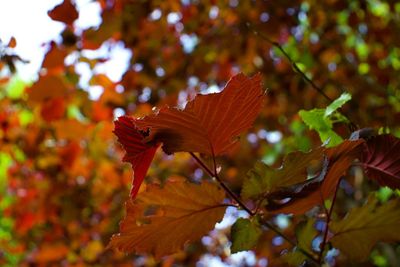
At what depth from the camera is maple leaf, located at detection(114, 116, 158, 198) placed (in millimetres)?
625

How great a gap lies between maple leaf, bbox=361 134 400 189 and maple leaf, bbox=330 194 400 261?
0.05 meters

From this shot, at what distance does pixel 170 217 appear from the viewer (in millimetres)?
686

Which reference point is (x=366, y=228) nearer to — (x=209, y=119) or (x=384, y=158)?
(x=384, y=158)

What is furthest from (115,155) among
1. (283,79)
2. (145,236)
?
(145,236)

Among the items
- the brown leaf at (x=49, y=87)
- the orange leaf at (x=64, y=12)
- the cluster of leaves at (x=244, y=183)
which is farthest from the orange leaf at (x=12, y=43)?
the cluster of leaves at (x=244, y=183)

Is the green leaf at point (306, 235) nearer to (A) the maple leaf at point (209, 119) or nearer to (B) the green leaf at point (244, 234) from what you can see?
(B) the green leaf at point (244, 234)

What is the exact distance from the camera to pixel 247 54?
356 cm

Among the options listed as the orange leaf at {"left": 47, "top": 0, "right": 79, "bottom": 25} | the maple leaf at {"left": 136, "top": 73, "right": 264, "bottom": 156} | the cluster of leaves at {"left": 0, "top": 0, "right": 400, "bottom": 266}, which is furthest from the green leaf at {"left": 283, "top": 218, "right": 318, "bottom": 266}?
the orange leaf at {"left": 47, "top": 0, "right": 79, "bottom": 25}

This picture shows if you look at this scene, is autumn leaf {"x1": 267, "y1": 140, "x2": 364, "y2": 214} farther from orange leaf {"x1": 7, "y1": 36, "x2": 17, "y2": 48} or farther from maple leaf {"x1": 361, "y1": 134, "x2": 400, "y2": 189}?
orange leaf {"x1": 7, "y1": 36, "x2": 17, "y2": 48}

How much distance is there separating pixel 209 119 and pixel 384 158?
9.4 inches

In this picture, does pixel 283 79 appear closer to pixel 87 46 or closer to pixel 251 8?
pixel 251 8

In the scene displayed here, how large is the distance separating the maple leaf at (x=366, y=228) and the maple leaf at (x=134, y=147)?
297 mm

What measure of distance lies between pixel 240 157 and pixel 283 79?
96cm

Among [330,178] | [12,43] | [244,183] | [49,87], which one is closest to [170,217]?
[244,183]
